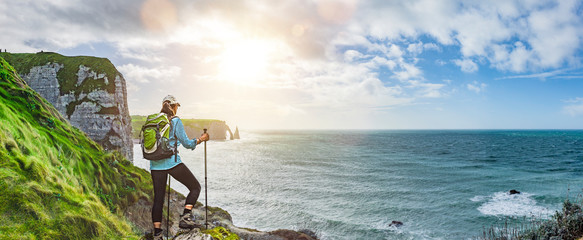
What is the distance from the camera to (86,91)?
20703mm

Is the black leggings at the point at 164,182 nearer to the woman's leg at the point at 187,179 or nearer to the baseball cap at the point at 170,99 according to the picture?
the woman's leg at the point at 187,179

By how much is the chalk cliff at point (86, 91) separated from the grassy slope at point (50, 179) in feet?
30.4

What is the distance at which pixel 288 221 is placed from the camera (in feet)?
70.5

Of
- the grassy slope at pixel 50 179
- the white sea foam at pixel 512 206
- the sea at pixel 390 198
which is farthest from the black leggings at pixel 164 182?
the white sea foam at pixel 512 206

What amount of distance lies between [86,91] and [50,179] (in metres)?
17.7

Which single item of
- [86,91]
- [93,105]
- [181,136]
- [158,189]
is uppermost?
[86,91]

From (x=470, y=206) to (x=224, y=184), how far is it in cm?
2665

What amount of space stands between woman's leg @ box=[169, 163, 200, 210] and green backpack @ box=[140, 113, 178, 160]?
38 centimetres

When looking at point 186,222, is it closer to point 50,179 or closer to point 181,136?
point 181,136

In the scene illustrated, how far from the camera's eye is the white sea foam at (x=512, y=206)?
2270 centimetres

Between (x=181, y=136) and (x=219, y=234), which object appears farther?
(x=219, y=234)

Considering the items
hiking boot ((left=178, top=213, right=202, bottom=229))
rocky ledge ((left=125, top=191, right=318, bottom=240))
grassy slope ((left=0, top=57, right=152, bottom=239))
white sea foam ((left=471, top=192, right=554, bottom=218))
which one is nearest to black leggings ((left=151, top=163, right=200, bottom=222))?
hiking boot ((left=178, top=213, right=202, bottom=229))

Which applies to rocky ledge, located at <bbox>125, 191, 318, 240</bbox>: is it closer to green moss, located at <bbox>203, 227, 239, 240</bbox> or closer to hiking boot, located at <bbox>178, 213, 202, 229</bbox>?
green moss, located at <bbox>203, 227, 239, 240</bbox>

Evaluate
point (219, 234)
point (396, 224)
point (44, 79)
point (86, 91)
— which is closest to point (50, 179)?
point (219, 234)
